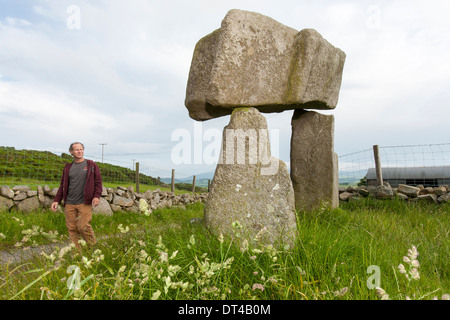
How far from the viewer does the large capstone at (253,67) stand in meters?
4.20

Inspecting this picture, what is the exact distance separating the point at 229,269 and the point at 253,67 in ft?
9.29

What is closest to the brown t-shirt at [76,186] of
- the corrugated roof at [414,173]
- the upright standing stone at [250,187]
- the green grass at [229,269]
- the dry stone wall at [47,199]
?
the green grass at [229,269]

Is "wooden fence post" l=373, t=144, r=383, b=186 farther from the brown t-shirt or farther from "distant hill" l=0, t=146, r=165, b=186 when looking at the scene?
"distant hill" l=0, t=146, r=165, b=186

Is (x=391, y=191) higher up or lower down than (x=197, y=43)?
lower down

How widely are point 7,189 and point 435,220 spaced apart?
30.9 ft

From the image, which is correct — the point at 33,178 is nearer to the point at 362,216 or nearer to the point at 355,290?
the point at 362,216

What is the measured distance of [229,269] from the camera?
100 inches

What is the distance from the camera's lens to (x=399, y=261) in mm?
3189

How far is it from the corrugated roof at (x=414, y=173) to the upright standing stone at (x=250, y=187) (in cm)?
858

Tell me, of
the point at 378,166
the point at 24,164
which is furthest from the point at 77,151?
the point at 378,166

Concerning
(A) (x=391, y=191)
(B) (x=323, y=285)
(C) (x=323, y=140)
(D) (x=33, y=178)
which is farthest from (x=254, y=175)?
(D) (x=33, y=178)

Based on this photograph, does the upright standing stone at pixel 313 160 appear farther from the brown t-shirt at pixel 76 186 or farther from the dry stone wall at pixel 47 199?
the dry stone wall at pixel 47 199

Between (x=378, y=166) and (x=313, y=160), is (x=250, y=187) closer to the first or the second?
(x=313, y=160)
